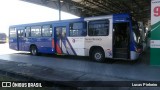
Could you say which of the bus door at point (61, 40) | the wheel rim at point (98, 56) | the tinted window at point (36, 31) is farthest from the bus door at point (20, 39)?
the wheel rim at point (98, 56)

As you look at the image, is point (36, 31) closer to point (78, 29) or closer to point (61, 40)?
point (61, 40)

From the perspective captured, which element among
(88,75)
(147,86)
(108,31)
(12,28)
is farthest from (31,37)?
(147,86)

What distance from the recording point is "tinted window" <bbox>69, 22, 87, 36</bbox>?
1405 cm

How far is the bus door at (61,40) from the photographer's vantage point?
602 inches

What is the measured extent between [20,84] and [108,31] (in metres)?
7.06

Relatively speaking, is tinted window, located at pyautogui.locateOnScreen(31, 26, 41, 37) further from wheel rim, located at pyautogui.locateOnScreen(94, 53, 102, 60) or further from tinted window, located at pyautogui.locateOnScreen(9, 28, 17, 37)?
wheel rim, located at pyautogui.locateOnScreen(94, 53, 102, 60)

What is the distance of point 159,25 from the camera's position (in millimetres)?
10719

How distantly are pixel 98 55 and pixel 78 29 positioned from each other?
2.30 metres

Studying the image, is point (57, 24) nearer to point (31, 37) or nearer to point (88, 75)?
point (31, 37)

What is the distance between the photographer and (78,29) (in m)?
14.3

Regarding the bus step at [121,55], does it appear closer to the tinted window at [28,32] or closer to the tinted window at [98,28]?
the tinted window at [98,28]

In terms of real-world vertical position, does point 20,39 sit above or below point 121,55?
above

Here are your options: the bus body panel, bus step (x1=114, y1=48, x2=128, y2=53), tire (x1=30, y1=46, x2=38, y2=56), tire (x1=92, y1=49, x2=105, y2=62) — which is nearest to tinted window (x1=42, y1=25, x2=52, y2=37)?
tire (x1=30, y1=46, x2=38, y2=56)

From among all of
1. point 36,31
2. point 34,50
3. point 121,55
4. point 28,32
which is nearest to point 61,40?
point 36,31
